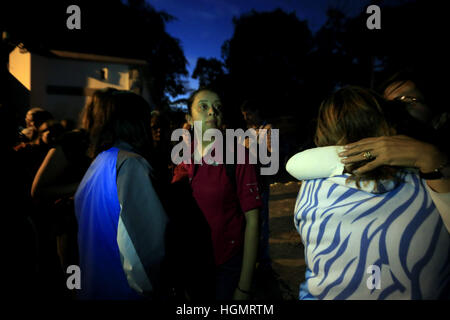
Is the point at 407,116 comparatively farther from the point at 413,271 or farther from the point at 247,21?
the point at 247,21

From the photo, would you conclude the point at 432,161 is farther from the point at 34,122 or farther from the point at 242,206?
the point at 34,122

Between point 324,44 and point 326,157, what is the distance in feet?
87.8

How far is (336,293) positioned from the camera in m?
1.14

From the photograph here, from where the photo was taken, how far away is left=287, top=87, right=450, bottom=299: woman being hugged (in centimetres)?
101

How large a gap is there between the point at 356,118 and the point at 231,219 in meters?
1.06

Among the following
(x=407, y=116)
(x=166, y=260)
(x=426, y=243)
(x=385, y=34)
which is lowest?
(x=166, y=260)

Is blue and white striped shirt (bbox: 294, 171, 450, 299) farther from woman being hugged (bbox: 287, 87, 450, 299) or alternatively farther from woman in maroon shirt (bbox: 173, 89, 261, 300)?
woman in maroon shirt (bbox: 173, 89, 261, 300)

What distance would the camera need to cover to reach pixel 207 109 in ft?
6.96

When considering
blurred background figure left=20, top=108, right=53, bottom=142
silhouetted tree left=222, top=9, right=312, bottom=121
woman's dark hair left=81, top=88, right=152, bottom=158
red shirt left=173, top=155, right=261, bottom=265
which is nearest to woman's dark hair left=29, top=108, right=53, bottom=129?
blurred background figure left=20, top=108, right=53, bottom=142

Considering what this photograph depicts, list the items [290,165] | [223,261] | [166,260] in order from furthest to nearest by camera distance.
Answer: [223,261], [166,260], [290,165]

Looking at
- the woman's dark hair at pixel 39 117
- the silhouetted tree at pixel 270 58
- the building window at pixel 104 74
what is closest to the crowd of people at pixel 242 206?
the woman's dark hair at pixel 39 117

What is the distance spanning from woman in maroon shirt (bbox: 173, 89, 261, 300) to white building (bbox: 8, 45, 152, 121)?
14.0 metres

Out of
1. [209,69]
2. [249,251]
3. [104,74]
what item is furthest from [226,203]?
[209,69]
